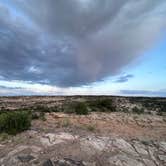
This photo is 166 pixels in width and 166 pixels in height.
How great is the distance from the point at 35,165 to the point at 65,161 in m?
0.91

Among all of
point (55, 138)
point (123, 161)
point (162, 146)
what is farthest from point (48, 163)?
point (162, 146)

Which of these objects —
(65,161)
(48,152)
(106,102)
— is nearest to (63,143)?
(48,152)

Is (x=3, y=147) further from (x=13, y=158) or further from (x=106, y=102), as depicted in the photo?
(x=106, y=102)

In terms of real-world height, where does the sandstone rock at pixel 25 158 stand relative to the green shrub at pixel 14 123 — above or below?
below

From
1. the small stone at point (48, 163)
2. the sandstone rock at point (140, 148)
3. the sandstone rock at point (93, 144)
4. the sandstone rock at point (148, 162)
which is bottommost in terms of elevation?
the sandstone rock at point (148, 162)

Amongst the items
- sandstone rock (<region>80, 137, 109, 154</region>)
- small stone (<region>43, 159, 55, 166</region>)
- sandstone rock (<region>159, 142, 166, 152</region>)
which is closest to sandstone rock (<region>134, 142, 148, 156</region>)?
sandstone rock (<region>159, 142, 166, 152</region>)

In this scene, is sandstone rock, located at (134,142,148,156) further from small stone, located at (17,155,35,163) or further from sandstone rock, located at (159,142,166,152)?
small stone, located at (17,155,35,163)

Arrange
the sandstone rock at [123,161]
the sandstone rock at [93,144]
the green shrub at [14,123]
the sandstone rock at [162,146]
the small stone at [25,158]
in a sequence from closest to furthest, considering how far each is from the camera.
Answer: the sandstone rock at [123,161]
the small stone at [25,158]
the sandstone rock at [93,144]
the sandstone rock at [162,146]
the green shrub at [14,123]

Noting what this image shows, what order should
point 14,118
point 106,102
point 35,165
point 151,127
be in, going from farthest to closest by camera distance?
point 106,102 → point 151,127 → point 14,118 → point 35,165

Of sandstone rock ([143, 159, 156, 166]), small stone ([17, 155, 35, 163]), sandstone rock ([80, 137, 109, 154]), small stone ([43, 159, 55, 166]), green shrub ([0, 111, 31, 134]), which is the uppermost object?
green shrub ([0, 111, 31, 134])

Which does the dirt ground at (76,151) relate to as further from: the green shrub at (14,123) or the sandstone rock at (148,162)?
the green shrub at (14,123)

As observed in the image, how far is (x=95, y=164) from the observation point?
7188mm

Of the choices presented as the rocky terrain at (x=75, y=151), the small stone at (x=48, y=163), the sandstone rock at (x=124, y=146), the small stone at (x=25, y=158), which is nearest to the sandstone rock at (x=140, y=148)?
the rocky terrain at (x=75, y=151)

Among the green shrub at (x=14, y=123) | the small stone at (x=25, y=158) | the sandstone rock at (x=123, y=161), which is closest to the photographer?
the sandstone rock at (x=123, y=161)
